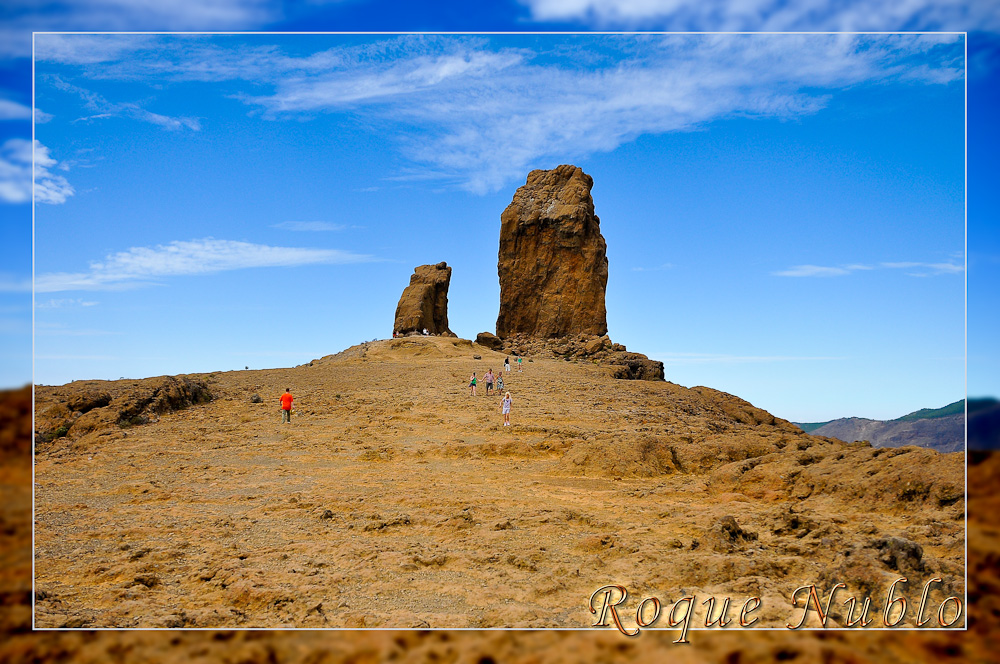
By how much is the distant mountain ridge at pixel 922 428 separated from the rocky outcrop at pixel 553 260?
32423mm

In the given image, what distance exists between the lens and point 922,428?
413 cm

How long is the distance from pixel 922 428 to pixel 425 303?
118 feet

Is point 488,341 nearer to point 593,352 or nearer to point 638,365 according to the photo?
point 593,352

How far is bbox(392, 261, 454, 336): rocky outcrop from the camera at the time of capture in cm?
3897

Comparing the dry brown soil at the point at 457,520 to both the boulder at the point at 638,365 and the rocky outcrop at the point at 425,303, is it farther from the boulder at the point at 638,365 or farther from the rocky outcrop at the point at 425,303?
the rocky outcrop at the point at 425,303

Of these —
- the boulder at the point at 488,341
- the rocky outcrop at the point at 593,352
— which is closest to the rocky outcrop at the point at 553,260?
the rocky outcrop at the point at 593,352

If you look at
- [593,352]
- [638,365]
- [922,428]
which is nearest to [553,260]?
[593,352]

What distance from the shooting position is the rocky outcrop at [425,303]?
3897 centimetres

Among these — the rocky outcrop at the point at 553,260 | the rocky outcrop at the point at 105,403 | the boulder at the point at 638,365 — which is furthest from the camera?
the rocky outcrop at the point at 553,260

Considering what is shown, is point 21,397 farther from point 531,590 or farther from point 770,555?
point 770,555

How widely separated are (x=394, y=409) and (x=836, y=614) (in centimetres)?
1293

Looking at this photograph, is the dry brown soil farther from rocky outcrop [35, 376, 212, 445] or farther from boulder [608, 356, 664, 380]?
boulder [608, 356, 664, 380]

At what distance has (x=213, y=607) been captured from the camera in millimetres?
4414

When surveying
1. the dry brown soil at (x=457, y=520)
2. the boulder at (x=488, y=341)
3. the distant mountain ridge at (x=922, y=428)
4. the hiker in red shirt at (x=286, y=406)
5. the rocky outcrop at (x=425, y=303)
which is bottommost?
the dry brown soil at (x=457, y=520)
